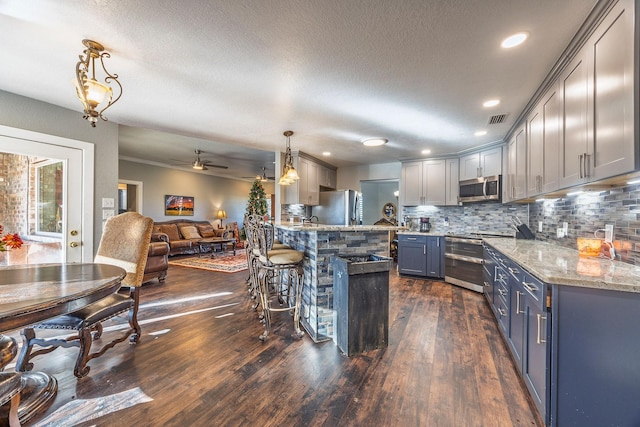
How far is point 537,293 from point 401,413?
3.41ft

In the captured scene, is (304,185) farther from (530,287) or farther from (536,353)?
(536,353)

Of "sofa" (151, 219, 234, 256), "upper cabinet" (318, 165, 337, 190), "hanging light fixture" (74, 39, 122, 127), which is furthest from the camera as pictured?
"sofa" (151, 219, 234, 256)

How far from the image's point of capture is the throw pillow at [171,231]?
6.90 m

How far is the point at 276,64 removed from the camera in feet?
7.01

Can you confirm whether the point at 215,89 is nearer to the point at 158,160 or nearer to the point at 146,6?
the point at 146,6

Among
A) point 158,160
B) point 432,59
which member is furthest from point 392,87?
point 158,160

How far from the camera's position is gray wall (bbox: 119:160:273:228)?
23.4 ft

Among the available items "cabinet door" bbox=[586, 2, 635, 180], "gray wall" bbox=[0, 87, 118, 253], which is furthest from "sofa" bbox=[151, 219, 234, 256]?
"cabinet door" bbox=[586, 2, 635, 180]

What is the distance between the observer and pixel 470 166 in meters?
4.74

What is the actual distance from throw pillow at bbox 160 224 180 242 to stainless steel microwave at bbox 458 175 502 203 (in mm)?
6838

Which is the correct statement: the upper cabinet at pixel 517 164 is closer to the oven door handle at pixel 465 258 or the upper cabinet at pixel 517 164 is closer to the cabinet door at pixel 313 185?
the oven door handle at pixel 465 258

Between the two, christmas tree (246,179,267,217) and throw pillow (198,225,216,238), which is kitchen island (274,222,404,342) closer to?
christmas tree (246,179,267,217)

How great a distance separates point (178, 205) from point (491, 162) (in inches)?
313

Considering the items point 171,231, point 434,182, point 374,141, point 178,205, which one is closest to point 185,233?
point 171,231
